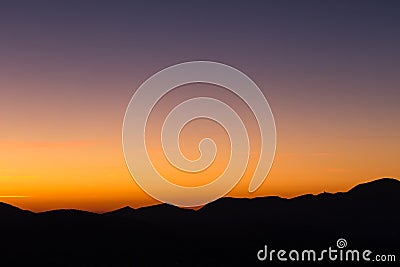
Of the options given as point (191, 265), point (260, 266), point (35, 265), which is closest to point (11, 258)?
point (35, 265)

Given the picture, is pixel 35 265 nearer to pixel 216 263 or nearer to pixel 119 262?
pixel 119 262

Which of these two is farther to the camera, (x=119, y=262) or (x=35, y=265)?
(x=119, y=262)

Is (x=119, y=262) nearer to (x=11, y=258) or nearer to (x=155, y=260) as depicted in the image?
(x=155, y=260)

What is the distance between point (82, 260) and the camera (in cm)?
18600

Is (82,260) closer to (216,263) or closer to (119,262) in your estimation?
(119,262)

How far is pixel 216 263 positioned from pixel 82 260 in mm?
42527

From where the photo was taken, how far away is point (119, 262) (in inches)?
7308

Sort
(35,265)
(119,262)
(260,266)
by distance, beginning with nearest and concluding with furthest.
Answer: (35,265)
(119,262)
(260,266)

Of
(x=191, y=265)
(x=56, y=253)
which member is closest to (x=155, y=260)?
(x=191, y=265)

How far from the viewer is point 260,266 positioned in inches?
7825

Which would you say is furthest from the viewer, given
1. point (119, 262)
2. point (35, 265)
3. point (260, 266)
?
point (260, 266)

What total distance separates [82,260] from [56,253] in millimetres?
14810

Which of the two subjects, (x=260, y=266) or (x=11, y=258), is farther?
(x=260, y=266)

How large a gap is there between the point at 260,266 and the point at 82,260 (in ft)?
183
